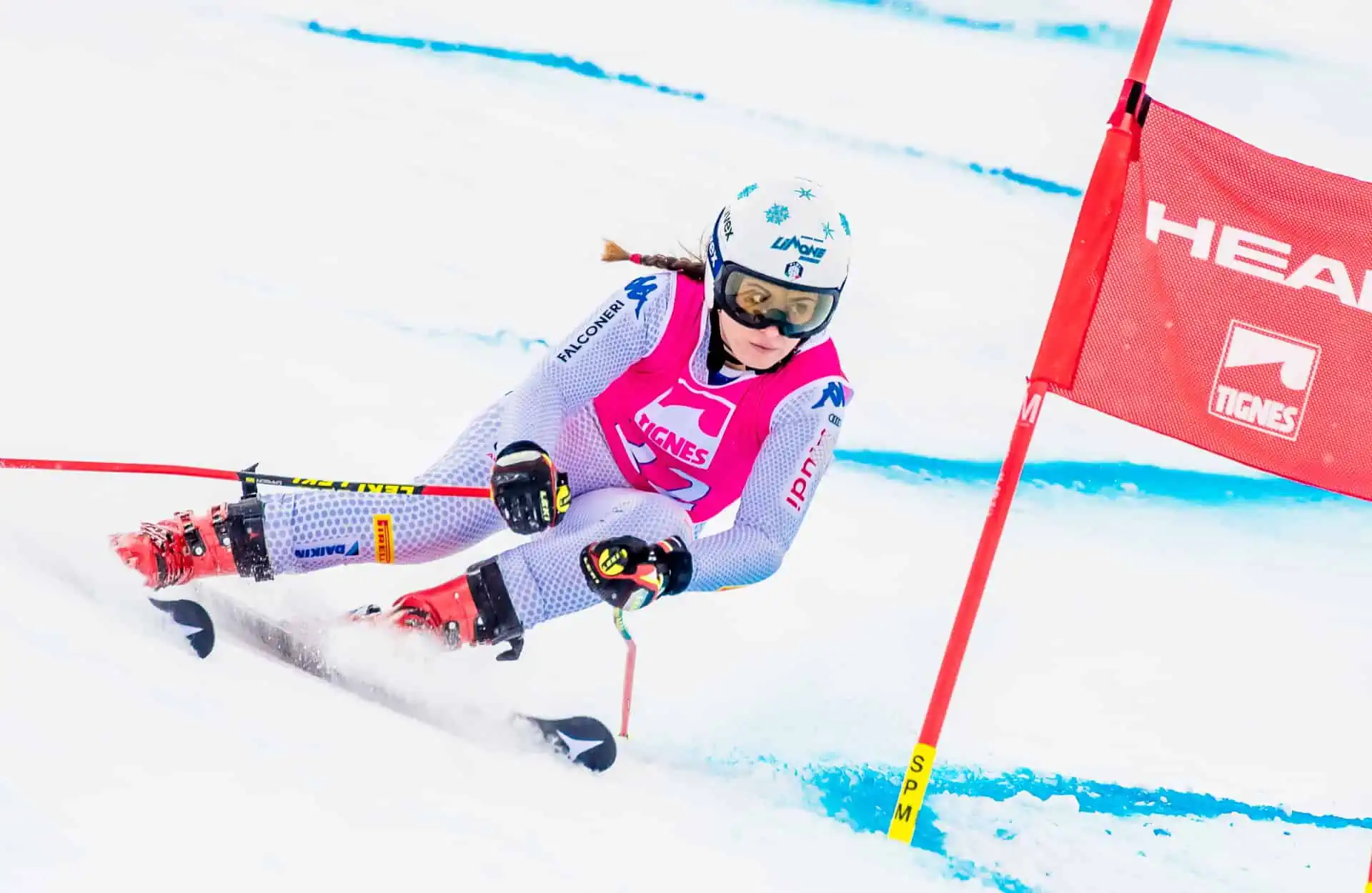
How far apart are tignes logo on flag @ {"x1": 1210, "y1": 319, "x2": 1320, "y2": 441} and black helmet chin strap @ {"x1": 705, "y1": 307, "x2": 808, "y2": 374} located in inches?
42.9

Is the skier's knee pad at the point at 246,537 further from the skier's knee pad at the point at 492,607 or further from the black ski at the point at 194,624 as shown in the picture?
the skier's knee pad at the point at 492,607

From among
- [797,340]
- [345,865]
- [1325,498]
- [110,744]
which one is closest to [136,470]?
[110,744]

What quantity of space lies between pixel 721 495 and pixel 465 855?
4.68 feet

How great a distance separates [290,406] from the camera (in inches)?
186

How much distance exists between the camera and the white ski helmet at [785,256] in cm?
294

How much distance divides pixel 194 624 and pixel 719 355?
1.29 metres

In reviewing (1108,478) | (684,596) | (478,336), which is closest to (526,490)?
(684,596)

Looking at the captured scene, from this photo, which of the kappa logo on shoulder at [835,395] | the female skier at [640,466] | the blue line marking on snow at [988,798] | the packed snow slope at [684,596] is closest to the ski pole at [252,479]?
the female skier at [640,466]

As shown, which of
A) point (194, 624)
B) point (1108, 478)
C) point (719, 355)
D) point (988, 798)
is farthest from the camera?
point (1108, 478)

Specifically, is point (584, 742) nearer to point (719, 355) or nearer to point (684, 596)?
point (719, 355)

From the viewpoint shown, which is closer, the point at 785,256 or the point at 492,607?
the point at 785,256

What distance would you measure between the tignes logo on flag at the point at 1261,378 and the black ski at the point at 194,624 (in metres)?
2.38

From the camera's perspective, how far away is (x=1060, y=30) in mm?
7441

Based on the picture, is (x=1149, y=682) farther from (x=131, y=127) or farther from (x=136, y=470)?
(x=131, y=127)
